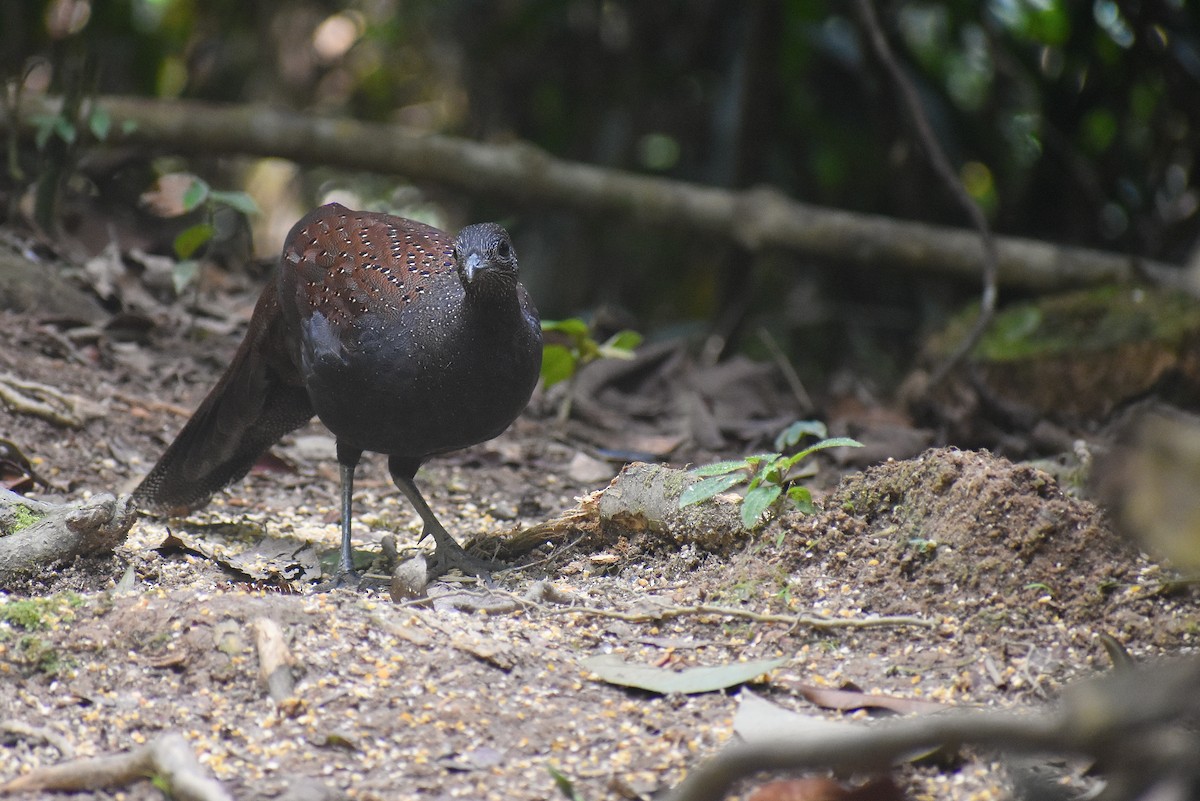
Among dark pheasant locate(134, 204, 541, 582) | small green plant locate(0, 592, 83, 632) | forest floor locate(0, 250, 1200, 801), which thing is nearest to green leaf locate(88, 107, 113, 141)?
dark pheasant locate(134, 204, 541, 582)

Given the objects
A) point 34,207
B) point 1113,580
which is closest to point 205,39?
point 34,207

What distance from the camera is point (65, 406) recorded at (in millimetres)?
4754

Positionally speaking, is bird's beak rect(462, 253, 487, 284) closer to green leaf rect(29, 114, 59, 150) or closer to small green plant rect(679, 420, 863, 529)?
small green plant rect(679, 420, 863, 529)

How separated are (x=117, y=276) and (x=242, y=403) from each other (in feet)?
6.86

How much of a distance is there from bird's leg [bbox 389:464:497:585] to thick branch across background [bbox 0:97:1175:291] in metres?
3.26

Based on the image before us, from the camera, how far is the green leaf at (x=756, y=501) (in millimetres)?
3215

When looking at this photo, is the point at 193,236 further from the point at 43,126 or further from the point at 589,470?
the point at 589,470

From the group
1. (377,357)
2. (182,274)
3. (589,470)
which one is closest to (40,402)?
(182,274)

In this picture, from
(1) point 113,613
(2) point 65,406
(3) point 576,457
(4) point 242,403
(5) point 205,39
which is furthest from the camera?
(5) point 205,39

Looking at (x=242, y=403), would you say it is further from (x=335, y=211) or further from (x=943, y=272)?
(x=943, y=272)

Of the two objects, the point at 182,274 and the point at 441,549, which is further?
the point at 182,274

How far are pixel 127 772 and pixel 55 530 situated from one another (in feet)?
3.88

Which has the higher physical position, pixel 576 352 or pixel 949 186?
pixel 949 186

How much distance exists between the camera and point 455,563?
155 inches
